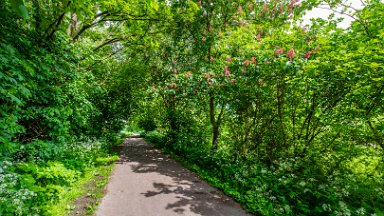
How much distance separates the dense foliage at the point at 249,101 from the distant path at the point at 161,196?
25.5 inches

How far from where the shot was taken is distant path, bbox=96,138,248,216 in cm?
504

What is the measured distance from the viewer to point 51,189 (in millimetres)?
4758

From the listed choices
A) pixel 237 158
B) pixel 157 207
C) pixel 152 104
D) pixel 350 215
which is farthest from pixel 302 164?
pixel 152 104

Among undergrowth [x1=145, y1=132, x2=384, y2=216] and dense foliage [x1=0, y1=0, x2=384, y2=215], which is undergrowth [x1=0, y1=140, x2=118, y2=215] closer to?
dense foliage [x1=0, y1=0, x2=384, y2=215]

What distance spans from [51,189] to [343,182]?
23.4ft

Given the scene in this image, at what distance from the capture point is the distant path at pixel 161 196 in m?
5.04

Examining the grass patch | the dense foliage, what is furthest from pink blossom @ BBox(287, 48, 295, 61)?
the grass patch

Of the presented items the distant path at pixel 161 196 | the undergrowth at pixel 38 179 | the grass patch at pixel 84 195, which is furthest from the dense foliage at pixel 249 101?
the distant path at pixel 161 196

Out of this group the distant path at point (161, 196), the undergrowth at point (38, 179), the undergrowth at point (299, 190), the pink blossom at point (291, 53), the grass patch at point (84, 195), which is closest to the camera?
the undergrowth at point (38, 179)

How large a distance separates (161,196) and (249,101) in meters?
4.58

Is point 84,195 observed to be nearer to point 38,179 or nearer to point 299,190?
point 38,179

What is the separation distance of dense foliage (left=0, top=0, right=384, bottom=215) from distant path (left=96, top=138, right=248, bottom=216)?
65 cm

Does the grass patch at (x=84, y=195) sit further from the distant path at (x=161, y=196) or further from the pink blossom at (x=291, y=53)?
the pink blossom at (x=291, y=53)

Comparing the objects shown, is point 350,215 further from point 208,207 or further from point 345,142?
point 208,207
